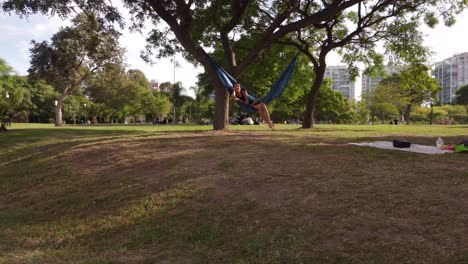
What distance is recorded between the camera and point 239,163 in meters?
8.24

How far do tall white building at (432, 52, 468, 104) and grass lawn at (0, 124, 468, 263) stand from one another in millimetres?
99459

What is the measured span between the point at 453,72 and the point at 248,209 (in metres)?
108

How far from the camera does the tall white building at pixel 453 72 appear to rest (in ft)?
321

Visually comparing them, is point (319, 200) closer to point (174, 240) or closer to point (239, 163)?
point (174, 240)

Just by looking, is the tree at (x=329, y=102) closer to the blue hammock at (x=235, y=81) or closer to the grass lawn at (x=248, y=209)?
the blue hammock at (x=235, y=81)

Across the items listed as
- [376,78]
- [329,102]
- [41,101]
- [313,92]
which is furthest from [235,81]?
[41,101]

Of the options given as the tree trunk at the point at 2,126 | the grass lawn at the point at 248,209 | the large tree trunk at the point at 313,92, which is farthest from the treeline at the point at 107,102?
the grass lawn at the point at 248,209

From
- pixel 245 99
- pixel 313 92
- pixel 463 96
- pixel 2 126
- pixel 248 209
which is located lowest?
pixel 248 209

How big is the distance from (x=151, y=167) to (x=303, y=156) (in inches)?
123

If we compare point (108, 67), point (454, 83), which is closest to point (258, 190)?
point (108, 67)

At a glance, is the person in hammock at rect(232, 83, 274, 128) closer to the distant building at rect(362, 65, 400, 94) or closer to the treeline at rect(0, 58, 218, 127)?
the distant building at rect(362, 65, 400, 94)

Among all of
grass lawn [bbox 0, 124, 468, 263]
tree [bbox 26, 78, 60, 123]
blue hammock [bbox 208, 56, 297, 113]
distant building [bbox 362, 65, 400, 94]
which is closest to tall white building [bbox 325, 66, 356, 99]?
distant building [bbox 362, 65, 400, 94]

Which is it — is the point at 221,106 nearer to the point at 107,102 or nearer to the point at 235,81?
the point at 235,81

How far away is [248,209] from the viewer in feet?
19.7
